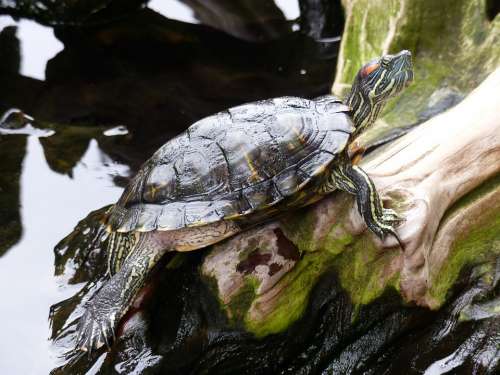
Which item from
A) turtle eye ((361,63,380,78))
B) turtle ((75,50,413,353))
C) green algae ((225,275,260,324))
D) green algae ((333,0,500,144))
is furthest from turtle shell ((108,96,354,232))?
green algae ((333,0,500,144))

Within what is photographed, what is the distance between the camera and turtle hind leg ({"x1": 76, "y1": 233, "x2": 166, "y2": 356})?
2.77 metres

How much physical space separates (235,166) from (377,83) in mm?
880

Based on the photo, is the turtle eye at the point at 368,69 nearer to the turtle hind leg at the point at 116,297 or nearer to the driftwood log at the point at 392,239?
the driftwood log at the point at 392,239

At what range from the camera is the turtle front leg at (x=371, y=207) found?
8.59 ft

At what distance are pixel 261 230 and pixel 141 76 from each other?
3461 mm

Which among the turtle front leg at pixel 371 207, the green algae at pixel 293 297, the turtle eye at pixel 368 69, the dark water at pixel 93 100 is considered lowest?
the green algae at pixel 293 297

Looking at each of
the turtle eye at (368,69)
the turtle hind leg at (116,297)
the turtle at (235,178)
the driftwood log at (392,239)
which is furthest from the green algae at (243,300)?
the turtle eye at (368,69)

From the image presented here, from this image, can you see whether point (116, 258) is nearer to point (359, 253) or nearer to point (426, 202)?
point (359, 253)

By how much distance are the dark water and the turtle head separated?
1949 millimetres

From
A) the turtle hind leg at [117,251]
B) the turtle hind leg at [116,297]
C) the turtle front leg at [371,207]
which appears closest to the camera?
the turtle front leg at [371,207]

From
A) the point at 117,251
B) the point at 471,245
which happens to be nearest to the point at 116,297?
the point at 117,251

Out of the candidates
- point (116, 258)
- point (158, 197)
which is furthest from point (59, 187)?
point (158, 197)

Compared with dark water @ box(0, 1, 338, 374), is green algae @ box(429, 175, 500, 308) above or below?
below

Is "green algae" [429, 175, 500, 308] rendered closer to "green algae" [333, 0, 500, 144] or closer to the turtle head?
the turtle head
